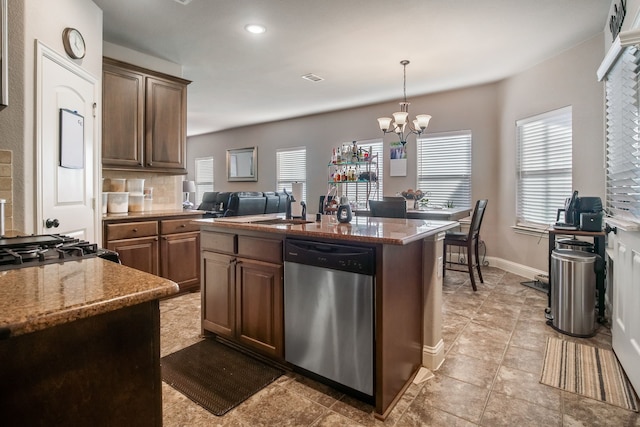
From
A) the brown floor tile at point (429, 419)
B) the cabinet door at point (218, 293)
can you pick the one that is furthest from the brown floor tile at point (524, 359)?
the cabinet door at point (218, 293)

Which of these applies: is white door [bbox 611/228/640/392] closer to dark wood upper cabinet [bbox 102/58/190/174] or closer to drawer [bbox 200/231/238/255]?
drawer [bbox 200/231/238/255]

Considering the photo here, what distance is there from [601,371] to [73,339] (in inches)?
112

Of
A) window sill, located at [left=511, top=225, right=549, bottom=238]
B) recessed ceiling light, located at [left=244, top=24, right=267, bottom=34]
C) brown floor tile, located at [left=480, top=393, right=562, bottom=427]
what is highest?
recessed ceiling light, located at [left=244, top=24, right=267, bottom=34]

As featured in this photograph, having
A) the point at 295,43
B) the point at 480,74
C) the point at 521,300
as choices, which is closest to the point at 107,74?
the point at 295,43

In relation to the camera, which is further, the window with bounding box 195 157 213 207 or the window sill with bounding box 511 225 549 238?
the window with bounding box 195 157 213 207

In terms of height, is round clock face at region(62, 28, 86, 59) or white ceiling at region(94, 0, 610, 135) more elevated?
white ceiling at region(94, 0, 610, 135)

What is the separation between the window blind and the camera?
2.00 metres

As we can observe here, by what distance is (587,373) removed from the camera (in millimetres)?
2158

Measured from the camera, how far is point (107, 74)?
3.35m

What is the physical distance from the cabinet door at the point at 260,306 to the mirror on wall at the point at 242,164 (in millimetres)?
5857

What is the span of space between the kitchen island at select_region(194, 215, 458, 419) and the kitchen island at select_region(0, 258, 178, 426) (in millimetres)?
1097

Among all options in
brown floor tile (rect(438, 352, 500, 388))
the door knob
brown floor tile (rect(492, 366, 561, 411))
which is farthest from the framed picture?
brown floor tile (rect(492, 366, 561, 411))

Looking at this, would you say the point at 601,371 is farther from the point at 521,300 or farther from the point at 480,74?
the point at 480,74

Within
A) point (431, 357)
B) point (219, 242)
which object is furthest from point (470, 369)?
point (219, 242)
